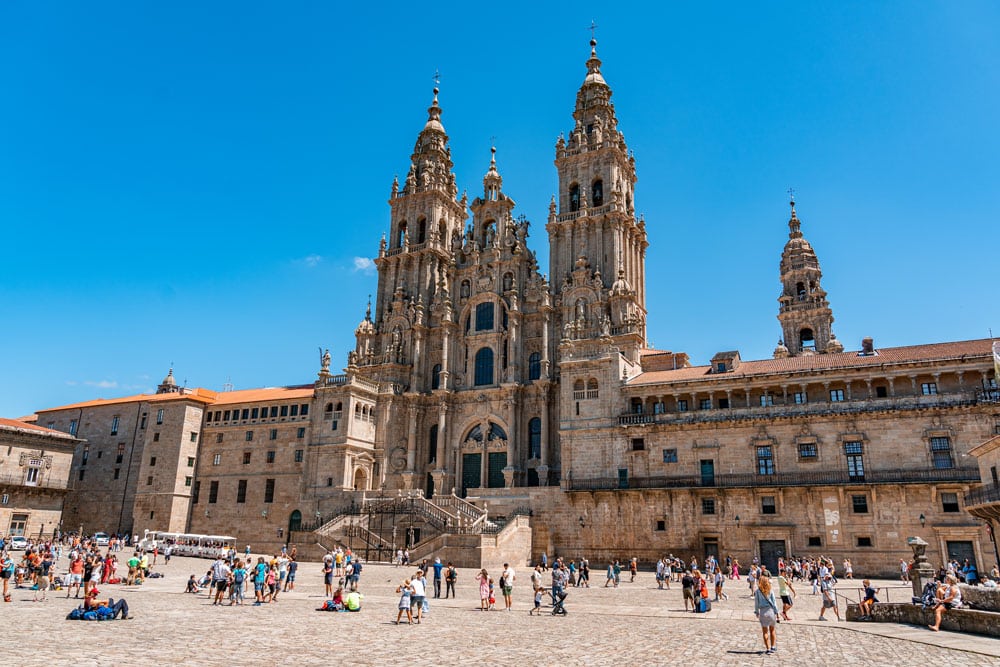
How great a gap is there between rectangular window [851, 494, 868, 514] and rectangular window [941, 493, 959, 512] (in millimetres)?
3736

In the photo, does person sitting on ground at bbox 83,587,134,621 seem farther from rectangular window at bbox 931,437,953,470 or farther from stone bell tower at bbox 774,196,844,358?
stone bell tower at bbox 774,196,844,358

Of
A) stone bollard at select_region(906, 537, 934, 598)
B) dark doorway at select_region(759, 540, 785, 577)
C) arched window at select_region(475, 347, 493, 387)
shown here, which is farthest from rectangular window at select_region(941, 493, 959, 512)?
arched window at select_region(475, 347, 493, 387)

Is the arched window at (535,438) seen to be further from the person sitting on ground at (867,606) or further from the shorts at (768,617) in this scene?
the shorts at (768,617)

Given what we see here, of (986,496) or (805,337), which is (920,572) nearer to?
(986,496)

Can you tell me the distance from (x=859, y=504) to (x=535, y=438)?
24.3 metres

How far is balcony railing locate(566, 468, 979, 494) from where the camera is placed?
39031mm

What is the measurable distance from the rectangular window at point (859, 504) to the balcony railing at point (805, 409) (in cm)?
490

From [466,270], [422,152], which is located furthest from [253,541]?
[422,152]

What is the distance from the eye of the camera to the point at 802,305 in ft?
247

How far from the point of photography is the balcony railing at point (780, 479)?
39.0 meters

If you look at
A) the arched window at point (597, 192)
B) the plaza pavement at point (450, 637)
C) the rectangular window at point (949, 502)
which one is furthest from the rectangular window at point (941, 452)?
the arched window at point (597, 192)

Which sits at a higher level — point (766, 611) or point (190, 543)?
point (190, 543)

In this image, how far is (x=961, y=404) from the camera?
1560 inches

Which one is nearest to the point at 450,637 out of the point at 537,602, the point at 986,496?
the point at 537,602
